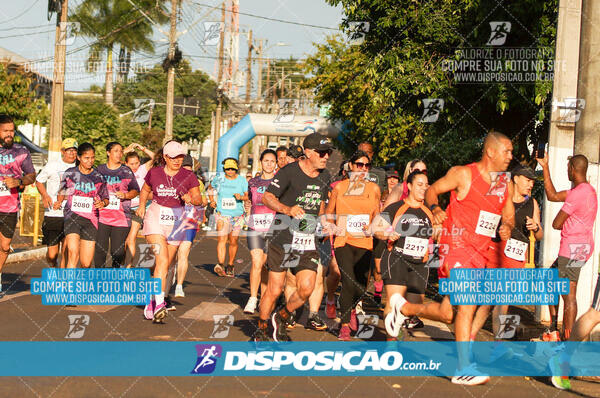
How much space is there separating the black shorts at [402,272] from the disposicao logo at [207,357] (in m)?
1.81

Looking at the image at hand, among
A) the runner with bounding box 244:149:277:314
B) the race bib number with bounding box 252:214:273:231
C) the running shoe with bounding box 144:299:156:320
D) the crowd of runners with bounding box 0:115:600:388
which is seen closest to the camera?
the crowd of runners with bounding box 0:115:600:388

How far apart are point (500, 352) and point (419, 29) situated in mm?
8475

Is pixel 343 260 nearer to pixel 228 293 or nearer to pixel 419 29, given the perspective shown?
pixel 228 293

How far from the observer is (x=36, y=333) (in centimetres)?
823

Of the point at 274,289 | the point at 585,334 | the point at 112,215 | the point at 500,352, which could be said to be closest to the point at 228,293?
the point at 112,215

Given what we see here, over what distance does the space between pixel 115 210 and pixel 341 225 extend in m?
3.58

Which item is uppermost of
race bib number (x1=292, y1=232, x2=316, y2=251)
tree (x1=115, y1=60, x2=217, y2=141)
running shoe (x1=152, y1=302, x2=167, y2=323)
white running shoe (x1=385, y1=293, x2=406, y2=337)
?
tree (x1=115, y1=60, x2=217, y2=141)

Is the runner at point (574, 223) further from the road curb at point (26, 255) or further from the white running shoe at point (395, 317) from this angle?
the road curb at point (26, 255)

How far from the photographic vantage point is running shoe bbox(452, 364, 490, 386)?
678cm

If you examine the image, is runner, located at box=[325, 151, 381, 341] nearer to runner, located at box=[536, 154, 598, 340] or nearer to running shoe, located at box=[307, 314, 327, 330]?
running shoe, located at box=[307, 314, 327, 330]

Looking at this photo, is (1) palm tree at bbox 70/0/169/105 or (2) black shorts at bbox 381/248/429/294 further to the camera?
(1) palm tree at bbox 70/0/169/105

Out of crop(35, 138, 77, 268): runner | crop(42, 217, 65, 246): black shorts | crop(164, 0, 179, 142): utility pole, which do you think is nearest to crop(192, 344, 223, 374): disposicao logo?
crop(35, 138, 77, 268): runner

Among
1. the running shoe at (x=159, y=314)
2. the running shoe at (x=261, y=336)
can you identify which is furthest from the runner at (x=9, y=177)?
the running shoe at (x=261, y=336)

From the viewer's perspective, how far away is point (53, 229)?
1101 cm
